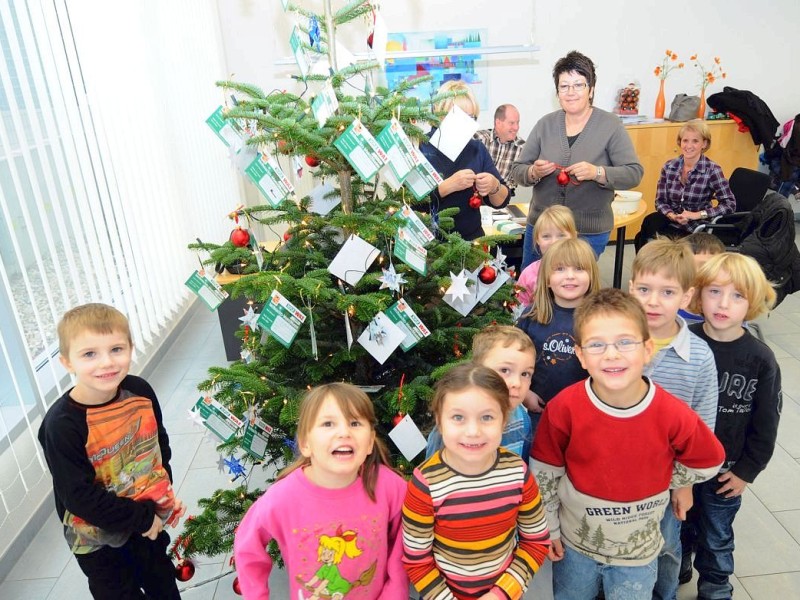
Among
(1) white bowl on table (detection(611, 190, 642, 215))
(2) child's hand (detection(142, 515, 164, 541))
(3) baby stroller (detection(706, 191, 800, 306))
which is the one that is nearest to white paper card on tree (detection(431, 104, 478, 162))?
(2) child's hand (detection(142, 515, 164, 541))

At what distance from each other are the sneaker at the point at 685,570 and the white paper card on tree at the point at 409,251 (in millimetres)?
1342

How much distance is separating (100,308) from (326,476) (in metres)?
0.73

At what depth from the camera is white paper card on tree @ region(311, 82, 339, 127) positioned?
1490 mm

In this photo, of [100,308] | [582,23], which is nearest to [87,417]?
[100,308]

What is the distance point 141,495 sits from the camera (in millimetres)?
1645

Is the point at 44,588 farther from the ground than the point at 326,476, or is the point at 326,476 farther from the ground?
the point at 326,476

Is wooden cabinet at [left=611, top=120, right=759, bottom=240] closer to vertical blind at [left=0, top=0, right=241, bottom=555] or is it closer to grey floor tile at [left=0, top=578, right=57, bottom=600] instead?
vertical blind at [left=0, top=0, right=241, bottom=555]

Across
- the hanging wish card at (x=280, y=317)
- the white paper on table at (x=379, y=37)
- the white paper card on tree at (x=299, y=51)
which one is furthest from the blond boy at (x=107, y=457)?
the white paper on table at (x=379, y=37)

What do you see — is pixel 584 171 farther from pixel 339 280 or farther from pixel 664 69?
pixel 664 69

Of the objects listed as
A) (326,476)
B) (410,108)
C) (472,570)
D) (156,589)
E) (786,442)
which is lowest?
(786,442)

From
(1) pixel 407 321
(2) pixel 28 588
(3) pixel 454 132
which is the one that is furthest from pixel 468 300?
(2) pixel 28 588

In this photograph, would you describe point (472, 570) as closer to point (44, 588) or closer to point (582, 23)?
point (44, 588)

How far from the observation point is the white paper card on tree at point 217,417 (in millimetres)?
1728

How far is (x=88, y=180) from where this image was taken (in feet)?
9.87
